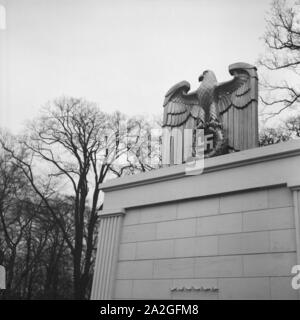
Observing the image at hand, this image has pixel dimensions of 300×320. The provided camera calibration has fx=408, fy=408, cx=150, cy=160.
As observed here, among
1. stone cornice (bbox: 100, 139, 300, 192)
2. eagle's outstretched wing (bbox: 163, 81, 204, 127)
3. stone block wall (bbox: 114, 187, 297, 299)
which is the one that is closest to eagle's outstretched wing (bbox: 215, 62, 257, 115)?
eagle's outstretched wing (bbox: 163, 81, 204, 127)

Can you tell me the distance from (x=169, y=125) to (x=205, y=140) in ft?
2.61

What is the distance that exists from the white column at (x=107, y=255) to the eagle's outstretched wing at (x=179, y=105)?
57.1 inches

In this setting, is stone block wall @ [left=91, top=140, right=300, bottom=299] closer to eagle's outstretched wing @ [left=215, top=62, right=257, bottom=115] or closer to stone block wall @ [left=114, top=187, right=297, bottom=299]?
stone block wall @ [left=114, top=187, right=297, bottom=299]

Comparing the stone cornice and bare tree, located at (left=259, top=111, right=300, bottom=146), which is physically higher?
bare tree, located at (left=259, top=111, right=300, bottom=146)

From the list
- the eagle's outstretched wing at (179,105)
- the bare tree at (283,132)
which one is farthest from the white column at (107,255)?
the bare tree at (283,132)

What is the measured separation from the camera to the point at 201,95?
5.23 metres

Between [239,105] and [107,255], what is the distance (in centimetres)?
241

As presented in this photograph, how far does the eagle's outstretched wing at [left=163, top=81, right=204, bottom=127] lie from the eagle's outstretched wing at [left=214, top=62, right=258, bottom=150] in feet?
1.34

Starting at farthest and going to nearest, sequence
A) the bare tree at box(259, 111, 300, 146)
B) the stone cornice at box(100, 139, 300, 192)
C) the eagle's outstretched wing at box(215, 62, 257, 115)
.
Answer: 1. the bare tree at box(259, 111, 300, 146)
2. the eagle's outstretched wing at box(215, 62, 257, 115)
3. the stone cornice at box(100, 139, 300, 192)

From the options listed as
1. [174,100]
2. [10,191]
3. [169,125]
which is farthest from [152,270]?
[10,191]

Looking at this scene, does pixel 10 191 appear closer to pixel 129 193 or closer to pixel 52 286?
pixel 52 286

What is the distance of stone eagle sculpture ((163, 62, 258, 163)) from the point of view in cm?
479

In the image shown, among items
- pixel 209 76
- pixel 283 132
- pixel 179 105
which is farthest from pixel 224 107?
pixel 283 132

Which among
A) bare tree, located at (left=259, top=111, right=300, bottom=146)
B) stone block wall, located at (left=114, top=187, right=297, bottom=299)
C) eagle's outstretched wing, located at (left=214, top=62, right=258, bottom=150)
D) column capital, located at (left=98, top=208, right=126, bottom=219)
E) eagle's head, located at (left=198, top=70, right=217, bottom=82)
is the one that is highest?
bare tree, located at (left=259, top=111, right=300, bottom=146)
